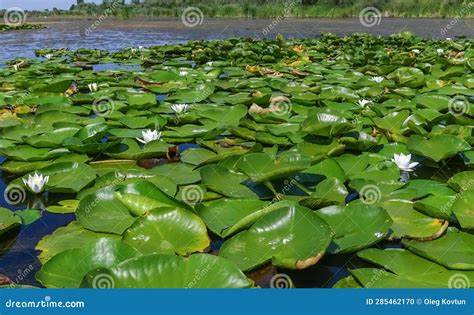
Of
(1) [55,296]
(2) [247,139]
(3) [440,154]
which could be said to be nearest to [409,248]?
(3) [440,154]

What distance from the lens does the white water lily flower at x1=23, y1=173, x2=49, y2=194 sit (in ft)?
6.77

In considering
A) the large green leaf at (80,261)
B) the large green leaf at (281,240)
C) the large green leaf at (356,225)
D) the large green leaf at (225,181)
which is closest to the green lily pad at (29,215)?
the large green leaf at (80,261)

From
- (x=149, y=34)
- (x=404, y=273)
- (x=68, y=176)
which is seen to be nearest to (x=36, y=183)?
(x=68, y=176)

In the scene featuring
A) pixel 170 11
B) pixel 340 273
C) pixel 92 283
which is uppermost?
pixel 170 11

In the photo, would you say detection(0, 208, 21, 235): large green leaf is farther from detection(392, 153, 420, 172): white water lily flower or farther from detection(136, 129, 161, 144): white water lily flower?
detection(392, 153, 420, 172): white water lily flower

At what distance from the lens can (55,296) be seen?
4.30ft

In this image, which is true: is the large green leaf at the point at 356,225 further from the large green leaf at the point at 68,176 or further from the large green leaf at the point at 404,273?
the large green leaf at the point at 68,176

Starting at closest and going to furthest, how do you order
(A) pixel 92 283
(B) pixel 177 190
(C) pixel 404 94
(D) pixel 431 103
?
(A) pixel 92 283 → (B) pixel 177 190 → (D) pixel 431 103 → (C) pixel 404 94

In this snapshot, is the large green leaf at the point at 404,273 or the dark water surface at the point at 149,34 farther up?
the dark water surface at the point at 149,34

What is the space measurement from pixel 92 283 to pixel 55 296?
16 centimetres

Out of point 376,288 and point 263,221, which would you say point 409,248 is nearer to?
point 376,288

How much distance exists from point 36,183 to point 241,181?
3.12 ft

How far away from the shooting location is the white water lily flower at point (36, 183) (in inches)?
81.2

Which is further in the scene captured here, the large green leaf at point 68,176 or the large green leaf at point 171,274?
the large green leaf at point 68,176
